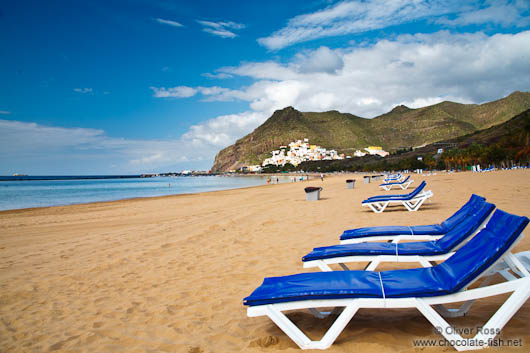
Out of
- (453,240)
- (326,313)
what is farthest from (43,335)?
(453,240)

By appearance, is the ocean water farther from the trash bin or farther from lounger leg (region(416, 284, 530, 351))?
lounger leg (region(416, 284, 530, 351))

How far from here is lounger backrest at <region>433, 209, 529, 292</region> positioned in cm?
239

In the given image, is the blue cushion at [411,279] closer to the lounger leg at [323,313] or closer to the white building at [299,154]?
the lounger leg at [323,313]

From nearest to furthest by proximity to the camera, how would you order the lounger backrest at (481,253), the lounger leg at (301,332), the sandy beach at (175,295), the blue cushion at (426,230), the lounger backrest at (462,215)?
the lounger backrest at (481,253) < the lounger leg at (301,332) < the sandy beach at (175,295) < the lounger backrest at (462,215) < the blue cushion at (426,230)

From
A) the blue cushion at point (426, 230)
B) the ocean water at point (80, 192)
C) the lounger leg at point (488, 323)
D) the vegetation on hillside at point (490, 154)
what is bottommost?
the ocean water at point (80, 192)

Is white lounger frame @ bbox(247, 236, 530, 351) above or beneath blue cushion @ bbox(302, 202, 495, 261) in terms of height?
beneath

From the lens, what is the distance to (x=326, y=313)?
313 cm

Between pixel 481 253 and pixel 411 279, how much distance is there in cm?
57

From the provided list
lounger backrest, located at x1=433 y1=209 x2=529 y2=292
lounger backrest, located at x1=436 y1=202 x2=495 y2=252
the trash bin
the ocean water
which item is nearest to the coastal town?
the ocean water

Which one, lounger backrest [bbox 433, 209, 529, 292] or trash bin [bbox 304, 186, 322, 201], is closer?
lounger backrest [bbox 433, 209, 529, 292]

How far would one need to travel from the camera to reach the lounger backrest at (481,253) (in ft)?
7.83

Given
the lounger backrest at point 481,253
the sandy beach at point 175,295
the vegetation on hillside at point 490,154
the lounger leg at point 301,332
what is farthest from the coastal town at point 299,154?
the lounger leg at point 301,332

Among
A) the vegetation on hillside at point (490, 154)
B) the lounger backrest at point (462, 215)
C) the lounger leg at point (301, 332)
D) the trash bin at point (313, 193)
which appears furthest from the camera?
the vegetation on hillside at point (490, 154)

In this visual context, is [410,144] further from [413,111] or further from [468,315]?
[468,315]
